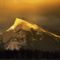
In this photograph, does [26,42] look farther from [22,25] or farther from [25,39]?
[22,25]

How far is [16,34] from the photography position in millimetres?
2371

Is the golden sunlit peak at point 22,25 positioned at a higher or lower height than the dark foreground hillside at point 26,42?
higher

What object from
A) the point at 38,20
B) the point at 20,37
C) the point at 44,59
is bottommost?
the point at 44,59

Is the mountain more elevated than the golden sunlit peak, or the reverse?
the golden sunlit peak

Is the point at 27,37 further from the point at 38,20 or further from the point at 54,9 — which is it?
the point at 54,9

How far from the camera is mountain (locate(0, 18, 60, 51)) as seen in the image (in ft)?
7.74

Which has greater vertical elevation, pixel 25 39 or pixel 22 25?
pixel 22 25

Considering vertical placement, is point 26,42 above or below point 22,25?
below

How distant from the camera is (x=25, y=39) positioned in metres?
2.37

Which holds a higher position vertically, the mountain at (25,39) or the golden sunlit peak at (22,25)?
the golden sunlit peak at (22,25)

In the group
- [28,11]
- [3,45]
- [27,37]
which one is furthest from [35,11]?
[3,45]

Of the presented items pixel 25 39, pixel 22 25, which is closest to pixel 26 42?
pixel 25 39

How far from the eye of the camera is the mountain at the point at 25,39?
2.36 metres

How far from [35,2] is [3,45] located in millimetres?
478
